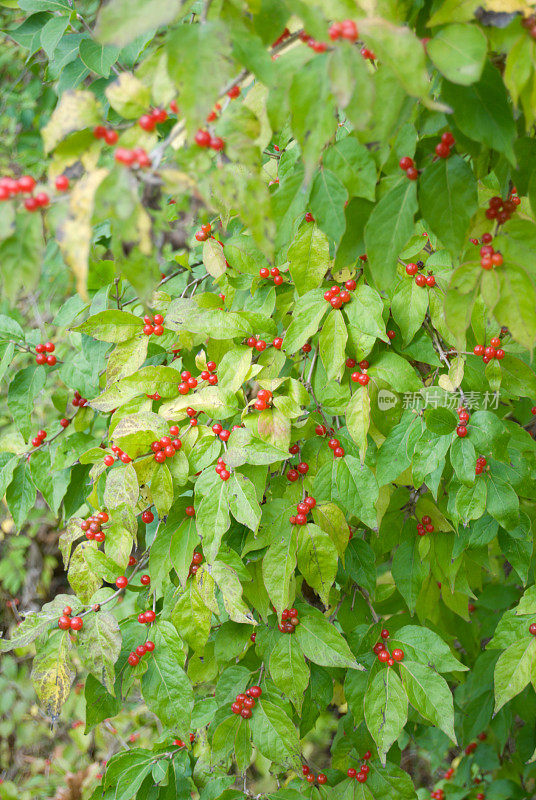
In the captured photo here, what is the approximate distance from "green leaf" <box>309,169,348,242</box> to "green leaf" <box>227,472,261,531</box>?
413 millimetres

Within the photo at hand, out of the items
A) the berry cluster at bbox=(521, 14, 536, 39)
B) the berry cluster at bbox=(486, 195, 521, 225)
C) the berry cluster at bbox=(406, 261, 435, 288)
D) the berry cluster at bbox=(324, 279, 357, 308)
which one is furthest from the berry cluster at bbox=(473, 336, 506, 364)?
the berry cluster at bbox=(521, 14, 536, 39)

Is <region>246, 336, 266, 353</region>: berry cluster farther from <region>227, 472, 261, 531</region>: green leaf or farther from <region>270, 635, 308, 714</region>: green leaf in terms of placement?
<region>270, 635, 308, 714</region>: green leaf

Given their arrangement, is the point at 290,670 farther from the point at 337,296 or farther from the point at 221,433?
the point at 337,296

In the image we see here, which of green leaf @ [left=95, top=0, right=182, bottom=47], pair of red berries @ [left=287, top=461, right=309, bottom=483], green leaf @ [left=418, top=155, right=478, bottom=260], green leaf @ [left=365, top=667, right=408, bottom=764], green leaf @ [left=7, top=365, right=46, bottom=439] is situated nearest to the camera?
green leaf @ [left=95, top=0, right=182, bottom=47]

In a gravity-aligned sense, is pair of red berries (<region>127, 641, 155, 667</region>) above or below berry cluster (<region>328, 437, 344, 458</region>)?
below

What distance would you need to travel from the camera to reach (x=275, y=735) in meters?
1.16

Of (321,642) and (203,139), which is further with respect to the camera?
(321,642)

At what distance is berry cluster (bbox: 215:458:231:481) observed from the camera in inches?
41.0

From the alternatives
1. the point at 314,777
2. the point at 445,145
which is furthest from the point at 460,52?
the point at 314,777

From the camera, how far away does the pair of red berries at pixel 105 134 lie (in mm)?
683

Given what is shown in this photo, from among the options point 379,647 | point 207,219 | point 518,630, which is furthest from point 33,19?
A: point 518,630

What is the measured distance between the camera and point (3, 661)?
3369 millimetres

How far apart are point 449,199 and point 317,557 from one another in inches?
24.2

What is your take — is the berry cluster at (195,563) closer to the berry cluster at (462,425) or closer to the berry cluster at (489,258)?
the berry cluster at (462,425)
